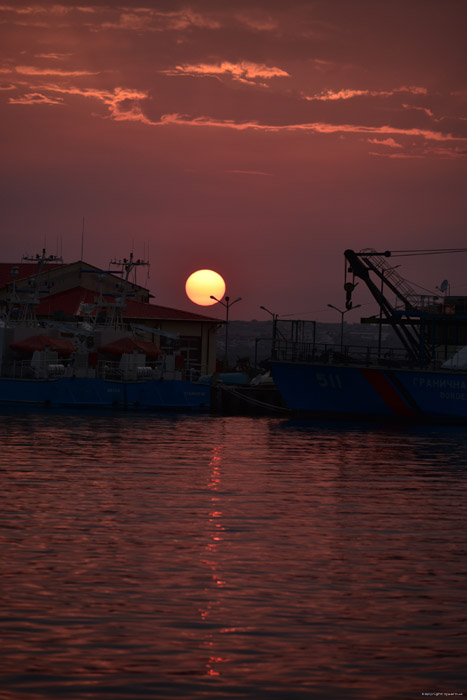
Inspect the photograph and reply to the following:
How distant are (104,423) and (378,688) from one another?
156 ft

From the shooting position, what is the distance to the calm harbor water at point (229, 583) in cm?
1039

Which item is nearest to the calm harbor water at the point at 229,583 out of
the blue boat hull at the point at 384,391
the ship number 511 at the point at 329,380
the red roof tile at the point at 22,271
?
the blue boat hull at the point at 384,391

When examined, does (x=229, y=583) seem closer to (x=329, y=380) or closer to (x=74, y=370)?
(x=329, y=380)

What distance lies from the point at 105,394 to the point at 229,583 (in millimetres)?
57720

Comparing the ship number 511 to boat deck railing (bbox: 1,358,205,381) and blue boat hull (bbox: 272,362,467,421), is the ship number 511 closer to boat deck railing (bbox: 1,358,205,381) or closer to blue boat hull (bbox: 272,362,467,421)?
blue boat hull (bbox: 272,362,467,421)

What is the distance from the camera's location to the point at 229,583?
14.6 m

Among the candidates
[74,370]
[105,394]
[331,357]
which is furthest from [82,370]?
[331,357]

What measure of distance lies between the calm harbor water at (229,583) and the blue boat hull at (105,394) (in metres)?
38.9

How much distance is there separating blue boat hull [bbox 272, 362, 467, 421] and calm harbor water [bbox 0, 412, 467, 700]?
1280 inches

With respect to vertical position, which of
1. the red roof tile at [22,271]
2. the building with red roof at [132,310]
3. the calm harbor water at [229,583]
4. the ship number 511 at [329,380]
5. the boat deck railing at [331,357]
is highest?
the red roof tile at [22,271]

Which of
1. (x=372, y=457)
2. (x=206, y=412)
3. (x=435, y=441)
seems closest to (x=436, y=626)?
(x=372, y=457)

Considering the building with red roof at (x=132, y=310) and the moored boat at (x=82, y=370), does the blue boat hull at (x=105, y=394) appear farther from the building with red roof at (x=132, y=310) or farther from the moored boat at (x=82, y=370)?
the building with red roof at (x=132, y=310)

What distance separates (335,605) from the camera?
13500 mm

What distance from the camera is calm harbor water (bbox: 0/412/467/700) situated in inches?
409
